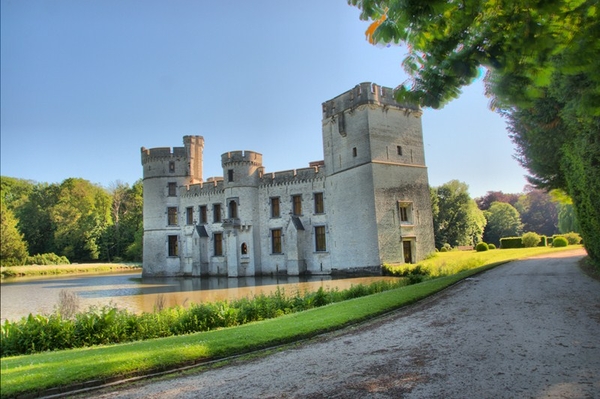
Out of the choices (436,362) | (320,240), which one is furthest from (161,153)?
(436,362)

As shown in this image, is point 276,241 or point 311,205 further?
point 276,241

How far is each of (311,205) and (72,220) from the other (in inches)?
1058

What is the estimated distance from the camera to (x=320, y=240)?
28.2 m

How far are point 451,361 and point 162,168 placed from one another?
34.0 m

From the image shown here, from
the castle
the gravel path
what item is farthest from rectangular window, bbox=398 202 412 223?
the gravel path

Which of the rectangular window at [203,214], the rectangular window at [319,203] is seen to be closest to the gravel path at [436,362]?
the rectangular window at [319,203]

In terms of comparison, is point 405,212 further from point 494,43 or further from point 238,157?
point 494,43

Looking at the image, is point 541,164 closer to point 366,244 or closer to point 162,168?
point 366,244

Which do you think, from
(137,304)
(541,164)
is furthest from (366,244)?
(137,304)

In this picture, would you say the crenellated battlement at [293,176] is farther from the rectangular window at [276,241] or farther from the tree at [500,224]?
the tree at [500,224]

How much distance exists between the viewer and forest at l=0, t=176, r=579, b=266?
36.3 metres

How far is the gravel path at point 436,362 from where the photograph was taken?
4223 millimetres

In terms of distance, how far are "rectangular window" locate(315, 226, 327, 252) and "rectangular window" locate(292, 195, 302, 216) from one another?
→ 2.01m

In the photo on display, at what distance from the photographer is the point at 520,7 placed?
381 cm
